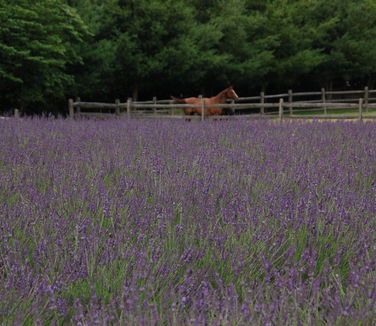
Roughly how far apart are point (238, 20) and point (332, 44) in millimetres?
8387

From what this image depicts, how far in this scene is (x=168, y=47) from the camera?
2366 cm

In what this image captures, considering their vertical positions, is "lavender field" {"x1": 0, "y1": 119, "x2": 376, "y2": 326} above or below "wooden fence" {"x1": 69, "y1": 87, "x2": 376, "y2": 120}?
below

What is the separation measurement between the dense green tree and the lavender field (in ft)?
38.6

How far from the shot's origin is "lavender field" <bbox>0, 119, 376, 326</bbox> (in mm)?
2057

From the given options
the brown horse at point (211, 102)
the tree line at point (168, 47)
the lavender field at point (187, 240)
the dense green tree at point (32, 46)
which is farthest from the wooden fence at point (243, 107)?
the lavender field at point (187, 240)

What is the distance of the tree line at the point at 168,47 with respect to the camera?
1844cm

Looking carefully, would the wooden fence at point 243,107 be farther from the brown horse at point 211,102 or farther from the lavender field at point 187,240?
the lavender field at point 187,240

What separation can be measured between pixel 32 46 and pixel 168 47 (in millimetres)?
7778

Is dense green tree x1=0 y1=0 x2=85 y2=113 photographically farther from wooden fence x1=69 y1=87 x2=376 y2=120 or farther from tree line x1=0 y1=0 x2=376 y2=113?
wooden fence x1=69 y1=87 x2=376 y2=120

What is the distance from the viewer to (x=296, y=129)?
982 cm

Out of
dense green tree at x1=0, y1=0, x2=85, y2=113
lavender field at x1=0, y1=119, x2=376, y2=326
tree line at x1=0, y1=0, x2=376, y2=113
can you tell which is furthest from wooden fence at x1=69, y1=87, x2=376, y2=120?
lavender field at x1=0, y1=119, x2=376, y2=326

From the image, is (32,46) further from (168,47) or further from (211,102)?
(168,47)

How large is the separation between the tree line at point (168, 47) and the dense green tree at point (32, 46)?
4cm

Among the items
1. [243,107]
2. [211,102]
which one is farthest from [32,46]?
[243,107]
